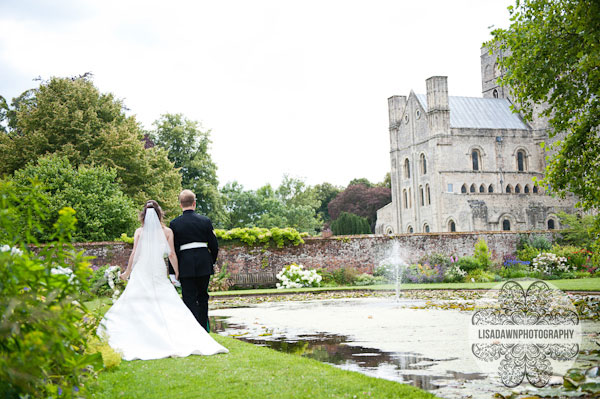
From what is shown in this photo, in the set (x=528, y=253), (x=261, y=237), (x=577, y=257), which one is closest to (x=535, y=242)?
(x=528, y=253)

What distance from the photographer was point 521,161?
61438 mm

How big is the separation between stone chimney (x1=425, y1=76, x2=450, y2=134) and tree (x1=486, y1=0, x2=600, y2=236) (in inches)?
2000

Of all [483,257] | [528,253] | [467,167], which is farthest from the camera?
[467,167]

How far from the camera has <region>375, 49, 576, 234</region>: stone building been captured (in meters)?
57.2

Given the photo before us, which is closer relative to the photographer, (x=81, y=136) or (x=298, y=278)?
(x=298, y=278)

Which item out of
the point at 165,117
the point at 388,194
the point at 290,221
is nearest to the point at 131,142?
the point at 165,117

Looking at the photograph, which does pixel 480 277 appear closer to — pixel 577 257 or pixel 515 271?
pixel 515 271

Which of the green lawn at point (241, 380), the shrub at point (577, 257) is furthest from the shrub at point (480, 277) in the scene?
the green lawn at point (241, 380)

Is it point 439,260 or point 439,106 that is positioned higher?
point 439,106

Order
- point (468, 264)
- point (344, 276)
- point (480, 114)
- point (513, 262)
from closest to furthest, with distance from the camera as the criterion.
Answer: point (468, 264) < point (344, 276) < point (513, 262) < point (480, 114)

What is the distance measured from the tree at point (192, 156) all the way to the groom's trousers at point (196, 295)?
42.3m

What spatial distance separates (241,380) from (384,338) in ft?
11.8

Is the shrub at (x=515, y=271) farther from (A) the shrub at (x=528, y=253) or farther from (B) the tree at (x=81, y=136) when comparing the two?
(B) the tree at (x=81, y=136)

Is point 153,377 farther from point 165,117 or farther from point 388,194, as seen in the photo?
point 388,194
